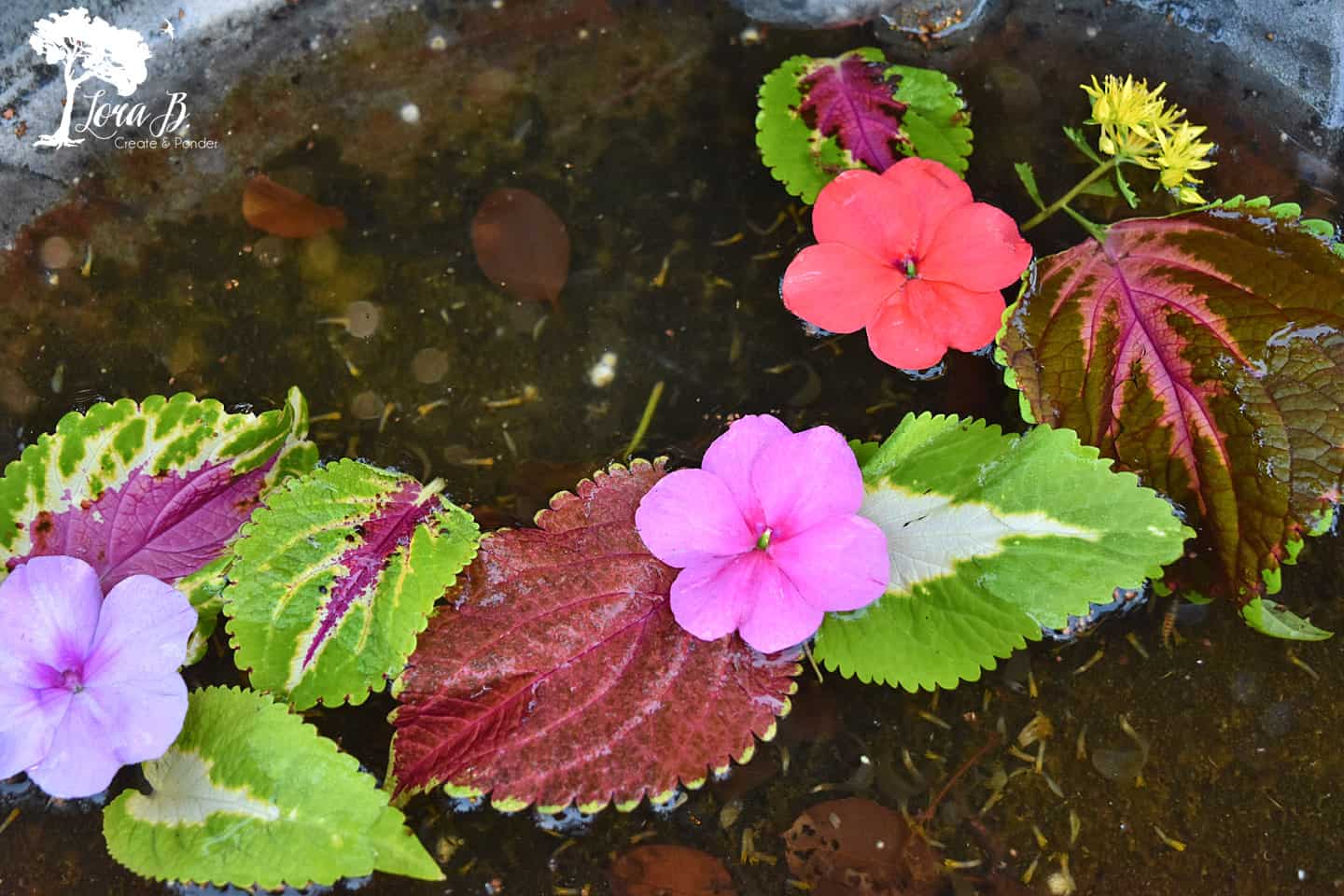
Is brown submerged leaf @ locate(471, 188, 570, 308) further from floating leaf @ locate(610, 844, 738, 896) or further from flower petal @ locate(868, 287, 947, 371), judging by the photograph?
floating leaf @ locate(610, 844, 738, 896)

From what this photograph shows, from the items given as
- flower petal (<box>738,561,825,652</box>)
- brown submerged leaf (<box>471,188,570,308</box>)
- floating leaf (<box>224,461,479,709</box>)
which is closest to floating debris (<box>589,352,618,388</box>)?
brown submerged leaf (<box>471,188,570,308</box>)

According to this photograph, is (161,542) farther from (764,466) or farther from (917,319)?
(917,319)

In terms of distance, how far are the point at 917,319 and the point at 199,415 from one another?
106 centimetres

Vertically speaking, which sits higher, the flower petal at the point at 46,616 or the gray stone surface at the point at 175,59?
the gray stone surface at the point at 175,59

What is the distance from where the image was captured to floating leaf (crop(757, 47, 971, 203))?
1.63m

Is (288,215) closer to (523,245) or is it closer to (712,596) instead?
(523,245)

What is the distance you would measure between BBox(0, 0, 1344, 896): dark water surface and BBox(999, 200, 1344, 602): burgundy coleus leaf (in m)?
0.13

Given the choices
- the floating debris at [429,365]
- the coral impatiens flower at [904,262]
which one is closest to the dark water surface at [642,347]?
the floating debris at [429,365]

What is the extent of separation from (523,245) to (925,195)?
2.09 feet

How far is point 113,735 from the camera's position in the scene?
53.6 inches

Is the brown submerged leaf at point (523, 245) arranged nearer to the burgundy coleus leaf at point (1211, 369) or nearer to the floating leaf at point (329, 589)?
the floating leaf at point (329, 589)

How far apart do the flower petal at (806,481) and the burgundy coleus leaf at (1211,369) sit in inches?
12.7

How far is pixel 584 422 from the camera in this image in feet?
5.42

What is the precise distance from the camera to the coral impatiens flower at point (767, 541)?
4.52 feet
